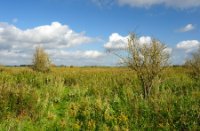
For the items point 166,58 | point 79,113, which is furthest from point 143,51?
point 79,113

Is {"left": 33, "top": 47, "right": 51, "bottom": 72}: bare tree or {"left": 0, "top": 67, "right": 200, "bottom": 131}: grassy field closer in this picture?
{"left": 0, "top": 67, "right": 200, "bottom": 131}: grassy field

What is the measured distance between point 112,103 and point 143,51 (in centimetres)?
330

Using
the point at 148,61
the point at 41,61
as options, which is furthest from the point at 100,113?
the point at 41,61

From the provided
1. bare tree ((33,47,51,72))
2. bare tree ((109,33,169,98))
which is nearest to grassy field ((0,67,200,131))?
bare tree ((109,33,169,98))

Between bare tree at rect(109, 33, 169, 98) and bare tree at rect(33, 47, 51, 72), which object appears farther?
bare tree at rect(33, 47, 51, 72)

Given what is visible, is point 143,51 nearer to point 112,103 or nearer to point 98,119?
point 112,103

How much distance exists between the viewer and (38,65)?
162 feet

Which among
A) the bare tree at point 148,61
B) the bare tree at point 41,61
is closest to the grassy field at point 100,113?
the bare tree at point 148,61

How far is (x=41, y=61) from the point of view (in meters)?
49.2

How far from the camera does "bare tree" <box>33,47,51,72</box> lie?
49.2 meters

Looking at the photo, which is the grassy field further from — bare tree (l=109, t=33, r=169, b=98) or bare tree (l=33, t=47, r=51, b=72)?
bare tree (l=33, t=47, r=51, b=72)

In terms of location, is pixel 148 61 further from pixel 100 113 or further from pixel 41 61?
pixel 41 61

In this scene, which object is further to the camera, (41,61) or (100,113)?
(41,61)

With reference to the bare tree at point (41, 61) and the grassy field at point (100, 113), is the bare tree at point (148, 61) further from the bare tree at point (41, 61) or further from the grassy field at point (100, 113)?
the bare tree at point (41, 61)
